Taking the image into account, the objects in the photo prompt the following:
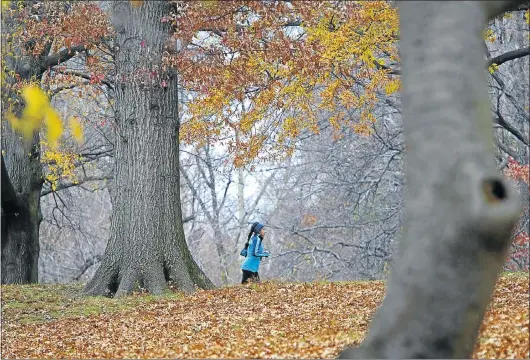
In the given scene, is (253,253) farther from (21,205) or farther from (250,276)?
(21,205)

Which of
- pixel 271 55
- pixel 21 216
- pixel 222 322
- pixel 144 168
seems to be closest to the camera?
pixel 222 322

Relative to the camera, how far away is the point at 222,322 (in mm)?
9805

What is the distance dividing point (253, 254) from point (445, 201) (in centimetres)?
1020

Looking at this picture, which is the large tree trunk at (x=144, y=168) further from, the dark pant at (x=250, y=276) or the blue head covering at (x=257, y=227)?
the blue head covering at (x=257, y=227)

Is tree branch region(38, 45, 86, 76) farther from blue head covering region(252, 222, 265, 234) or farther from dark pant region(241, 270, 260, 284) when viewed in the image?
dark pant region(241, 270, 260, 284)

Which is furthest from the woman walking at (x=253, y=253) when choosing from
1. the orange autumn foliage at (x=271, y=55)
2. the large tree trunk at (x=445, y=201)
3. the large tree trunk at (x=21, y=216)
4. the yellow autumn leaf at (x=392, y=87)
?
the large tree trunk at (x=445, y=201)

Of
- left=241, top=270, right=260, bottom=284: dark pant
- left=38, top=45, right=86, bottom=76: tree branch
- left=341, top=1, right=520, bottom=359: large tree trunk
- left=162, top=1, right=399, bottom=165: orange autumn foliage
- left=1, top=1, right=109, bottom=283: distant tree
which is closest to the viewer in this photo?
left=341, top=1, right=520, bottom=359: large tree trunk

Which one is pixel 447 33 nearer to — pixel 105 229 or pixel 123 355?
pixel 123 355

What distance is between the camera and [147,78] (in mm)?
13398

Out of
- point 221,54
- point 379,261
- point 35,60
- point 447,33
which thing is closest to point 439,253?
→ point 447,33

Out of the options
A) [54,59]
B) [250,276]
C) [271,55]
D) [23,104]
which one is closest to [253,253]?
[250,276]

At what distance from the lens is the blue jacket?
1496cm

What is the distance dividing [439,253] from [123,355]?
389 centimetres

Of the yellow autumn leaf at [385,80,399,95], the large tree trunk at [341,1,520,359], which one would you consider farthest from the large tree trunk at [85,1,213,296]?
the large tree trunk at [341,1,520,359]
